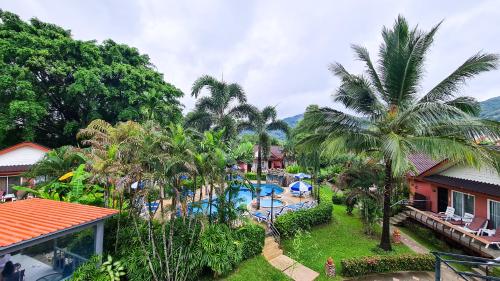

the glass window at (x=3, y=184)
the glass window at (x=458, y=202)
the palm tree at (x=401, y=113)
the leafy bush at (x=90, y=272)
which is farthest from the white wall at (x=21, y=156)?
the glass window at (x=458, y=202)

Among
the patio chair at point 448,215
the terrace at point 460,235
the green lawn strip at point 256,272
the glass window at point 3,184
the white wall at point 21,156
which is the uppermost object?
the white wall at point 21,156

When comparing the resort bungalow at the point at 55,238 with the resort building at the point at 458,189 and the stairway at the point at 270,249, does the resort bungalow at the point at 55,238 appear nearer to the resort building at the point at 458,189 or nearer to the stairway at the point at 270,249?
the stairway at the point at 270,249

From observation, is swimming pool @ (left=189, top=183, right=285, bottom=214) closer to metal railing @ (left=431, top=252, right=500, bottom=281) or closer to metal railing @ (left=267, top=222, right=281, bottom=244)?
metal railing @ (left=267, top=222, right=281, bottom=244)

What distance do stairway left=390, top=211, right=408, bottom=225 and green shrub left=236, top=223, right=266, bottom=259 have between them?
36.1 ft

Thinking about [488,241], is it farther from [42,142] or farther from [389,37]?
[42,142]

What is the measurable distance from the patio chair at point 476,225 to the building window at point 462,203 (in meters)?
1.10

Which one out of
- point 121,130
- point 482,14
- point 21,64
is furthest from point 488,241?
point 21,64

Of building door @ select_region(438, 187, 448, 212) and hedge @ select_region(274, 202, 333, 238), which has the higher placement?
building door @ select_region(438, 187, 448, 212)

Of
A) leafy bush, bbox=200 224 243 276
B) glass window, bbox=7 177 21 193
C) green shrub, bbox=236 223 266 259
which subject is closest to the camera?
leafy bush, bbox=200 224 243 276

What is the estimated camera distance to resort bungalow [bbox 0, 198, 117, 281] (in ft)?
20.6

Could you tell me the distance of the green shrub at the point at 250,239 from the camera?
9.55 metres

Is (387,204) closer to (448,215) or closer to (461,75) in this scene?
(461,75)

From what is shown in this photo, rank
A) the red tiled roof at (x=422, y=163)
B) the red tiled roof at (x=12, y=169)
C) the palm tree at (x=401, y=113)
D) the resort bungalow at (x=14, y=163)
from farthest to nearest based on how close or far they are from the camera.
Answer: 1. the red tiled roof at (x=422, y=163)
2. the resort bungalow at (x=14, y=163)
3. the red tiled roof at (x=12, y=169)
4. the palm tree at (x=401, y=113)

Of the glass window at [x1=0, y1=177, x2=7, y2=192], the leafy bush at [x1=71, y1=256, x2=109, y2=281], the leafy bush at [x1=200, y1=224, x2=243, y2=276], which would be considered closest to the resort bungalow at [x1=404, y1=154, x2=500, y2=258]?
the leafy bush at [x1=200, y1=224, x2=243, y2=276]
